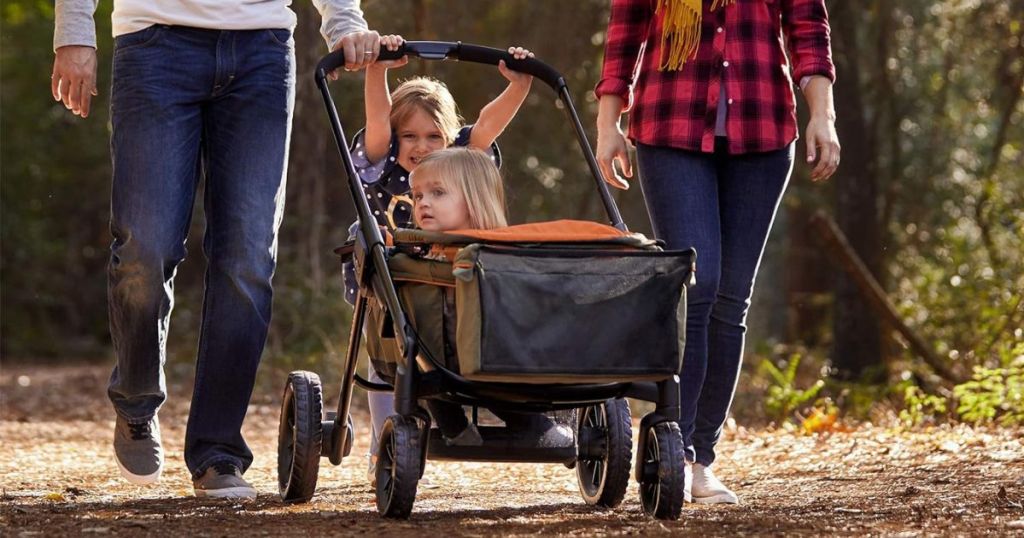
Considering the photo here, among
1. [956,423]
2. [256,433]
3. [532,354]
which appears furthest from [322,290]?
[532,354]

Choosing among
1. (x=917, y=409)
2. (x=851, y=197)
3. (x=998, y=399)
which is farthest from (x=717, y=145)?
(x=851, y=197)

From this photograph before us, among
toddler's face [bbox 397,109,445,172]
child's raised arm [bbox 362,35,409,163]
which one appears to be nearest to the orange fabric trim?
child's raised arm [bbox 362,35,409,163]

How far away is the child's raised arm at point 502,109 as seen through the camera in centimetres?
482

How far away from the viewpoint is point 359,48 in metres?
4.49

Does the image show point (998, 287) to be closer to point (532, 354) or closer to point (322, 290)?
point (322, 290)

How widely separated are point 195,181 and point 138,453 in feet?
2.87

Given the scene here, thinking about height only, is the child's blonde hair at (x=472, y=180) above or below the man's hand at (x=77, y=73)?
below

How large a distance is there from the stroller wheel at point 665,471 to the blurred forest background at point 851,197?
4.17 metres

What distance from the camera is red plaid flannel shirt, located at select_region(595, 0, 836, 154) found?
4598 mm

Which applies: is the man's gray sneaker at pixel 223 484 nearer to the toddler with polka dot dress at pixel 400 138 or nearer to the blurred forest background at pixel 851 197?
the toddler with polka dot dress at pixel 400 138

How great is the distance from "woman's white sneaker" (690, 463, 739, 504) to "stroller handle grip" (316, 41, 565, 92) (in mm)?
1295

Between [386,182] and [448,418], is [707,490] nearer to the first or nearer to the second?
[448,418]

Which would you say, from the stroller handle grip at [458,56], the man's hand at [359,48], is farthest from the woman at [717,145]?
the man's hand at [359,48]

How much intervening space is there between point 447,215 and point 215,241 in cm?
86
